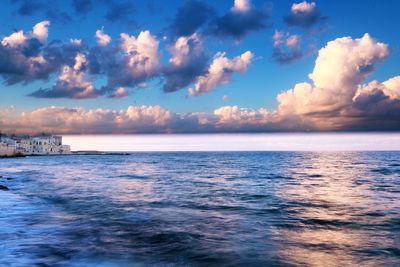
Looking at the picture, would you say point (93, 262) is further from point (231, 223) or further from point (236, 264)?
point (231, 223)

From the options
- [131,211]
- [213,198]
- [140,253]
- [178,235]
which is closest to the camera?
[140,253]

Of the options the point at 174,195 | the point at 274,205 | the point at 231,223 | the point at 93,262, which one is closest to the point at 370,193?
the point at 274,205

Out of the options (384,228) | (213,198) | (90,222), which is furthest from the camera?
(213,198)

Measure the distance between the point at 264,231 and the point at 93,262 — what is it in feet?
33.2

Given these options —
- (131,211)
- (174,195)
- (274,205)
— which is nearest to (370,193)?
(274,205)

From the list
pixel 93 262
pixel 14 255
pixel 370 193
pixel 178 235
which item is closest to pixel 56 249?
pixel 14 255

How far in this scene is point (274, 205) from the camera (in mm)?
31328

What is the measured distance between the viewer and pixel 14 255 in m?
14.9

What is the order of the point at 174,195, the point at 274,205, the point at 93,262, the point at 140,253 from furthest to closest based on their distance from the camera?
the point at 174,195, the point at 274,205, the point at 140,253, the point at 93,262

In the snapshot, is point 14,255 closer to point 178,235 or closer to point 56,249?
point 56,249

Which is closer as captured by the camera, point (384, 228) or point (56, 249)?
point (56, 249)

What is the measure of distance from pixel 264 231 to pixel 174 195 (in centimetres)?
1852

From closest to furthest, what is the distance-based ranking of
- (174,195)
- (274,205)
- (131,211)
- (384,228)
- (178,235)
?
(178,235)
(384,228)
(131,211)
(274,205)
(174,195)

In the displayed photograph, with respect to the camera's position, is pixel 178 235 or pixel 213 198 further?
pixel 213 198
